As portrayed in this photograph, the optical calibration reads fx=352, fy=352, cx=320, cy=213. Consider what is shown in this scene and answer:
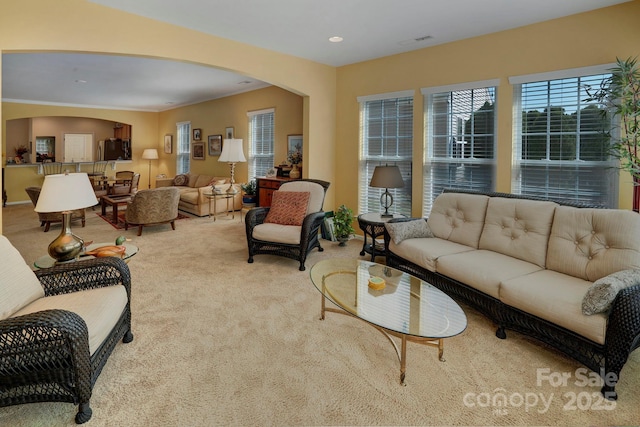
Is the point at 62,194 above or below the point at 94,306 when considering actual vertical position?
above

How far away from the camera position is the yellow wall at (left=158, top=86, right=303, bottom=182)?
6.75 m

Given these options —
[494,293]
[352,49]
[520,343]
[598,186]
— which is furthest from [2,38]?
[598,186]

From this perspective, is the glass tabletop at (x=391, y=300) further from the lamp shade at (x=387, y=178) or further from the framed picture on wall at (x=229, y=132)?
the framed picture on wall at (x=229, y=132)

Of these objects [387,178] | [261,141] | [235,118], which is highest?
[235,118]

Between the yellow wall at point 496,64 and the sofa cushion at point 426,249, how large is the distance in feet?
3.81

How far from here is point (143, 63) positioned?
562cm

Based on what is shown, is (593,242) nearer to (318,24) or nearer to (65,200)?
(318,24)

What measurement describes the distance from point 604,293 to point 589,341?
312 millimetres

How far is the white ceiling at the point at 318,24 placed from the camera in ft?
11.0

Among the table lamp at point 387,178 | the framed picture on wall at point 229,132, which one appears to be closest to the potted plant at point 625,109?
the table lamp at point 387,178

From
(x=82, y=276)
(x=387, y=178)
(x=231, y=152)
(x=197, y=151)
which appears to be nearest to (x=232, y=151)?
(x=231, y=152)

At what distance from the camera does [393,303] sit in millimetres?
2387

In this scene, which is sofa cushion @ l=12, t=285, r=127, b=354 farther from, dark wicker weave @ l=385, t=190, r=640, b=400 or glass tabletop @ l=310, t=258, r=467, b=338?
dark wicker weave @ l=385, t=190, r=640, b=400

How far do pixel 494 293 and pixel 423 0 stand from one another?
105 inches
